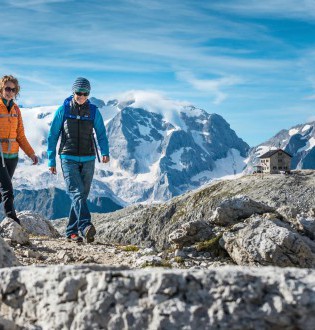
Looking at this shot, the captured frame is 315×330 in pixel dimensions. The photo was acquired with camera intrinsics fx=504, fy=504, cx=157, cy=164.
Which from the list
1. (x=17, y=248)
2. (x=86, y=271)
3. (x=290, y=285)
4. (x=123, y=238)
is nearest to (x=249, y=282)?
(x=290, y=285)

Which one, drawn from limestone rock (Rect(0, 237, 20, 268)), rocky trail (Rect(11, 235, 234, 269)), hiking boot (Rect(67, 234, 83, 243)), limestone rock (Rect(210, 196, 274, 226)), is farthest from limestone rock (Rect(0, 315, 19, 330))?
limestone rock (Rect(210, 196, 274, 226))

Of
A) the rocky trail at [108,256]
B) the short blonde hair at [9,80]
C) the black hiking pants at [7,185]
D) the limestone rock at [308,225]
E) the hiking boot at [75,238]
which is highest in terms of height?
the short blonde hair at [9,80]

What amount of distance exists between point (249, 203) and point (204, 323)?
11714 mm

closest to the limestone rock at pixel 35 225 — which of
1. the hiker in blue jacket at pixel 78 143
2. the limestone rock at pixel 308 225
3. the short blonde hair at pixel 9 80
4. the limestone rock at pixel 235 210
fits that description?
the hiker in blue jacket at pixel 78 143

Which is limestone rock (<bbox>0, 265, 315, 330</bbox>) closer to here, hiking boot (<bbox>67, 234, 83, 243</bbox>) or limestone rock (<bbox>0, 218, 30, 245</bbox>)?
limestone rock (<bbox>0, 218, 30, 245</bbox>)

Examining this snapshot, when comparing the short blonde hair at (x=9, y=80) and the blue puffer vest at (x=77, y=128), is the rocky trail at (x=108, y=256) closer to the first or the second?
the blue puffer vest at (x=77, y=128)

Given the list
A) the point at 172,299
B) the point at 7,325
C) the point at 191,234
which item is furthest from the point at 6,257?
the point at 191,234

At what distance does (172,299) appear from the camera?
187 inches

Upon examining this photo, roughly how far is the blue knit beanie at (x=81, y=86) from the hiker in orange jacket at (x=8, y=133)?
166 cm

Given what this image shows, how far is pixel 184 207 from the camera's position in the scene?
127125mm

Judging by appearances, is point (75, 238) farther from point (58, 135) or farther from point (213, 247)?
point (213, 247)

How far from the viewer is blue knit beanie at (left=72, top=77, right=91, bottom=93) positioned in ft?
47.4

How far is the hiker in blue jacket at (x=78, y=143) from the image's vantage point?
14.7 metres

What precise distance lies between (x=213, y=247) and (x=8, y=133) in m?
6.75
